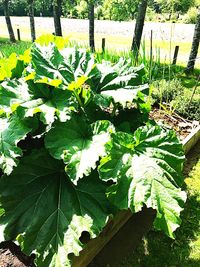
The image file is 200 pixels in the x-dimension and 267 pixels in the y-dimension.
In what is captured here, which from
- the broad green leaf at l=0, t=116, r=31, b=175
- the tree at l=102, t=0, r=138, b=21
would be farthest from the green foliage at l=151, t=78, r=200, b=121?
the tree at l=102, t=0, r=138, b=21

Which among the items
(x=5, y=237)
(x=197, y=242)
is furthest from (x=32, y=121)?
(x=197, y=242)

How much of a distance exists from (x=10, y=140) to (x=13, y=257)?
2.33 feet

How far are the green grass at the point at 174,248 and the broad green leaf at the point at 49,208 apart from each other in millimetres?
628

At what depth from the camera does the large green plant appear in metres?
1.76

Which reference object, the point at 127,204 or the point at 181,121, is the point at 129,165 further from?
the point at 181,121

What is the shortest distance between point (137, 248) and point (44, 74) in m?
1.42

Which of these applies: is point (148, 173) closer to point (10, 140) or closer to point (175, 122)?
point (10, 140)

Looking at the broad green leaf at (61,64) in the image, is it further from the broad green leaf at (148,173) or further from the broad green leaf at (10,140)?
the broad green leaf at (148,173)

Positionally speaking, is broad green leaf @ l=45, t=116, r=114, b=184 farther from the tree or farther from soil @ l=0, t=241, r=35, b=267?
the tree

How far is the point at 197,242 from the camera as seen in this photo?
2.42m

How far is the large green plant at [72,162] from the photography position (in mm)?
1758

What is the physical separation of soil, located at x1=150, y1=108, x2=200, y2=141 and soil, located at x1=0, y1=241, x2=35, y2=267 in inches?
87.4

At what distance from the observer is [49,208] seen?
1941mm


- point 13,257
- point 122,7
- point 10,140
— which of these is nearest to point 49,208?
point 13,257
